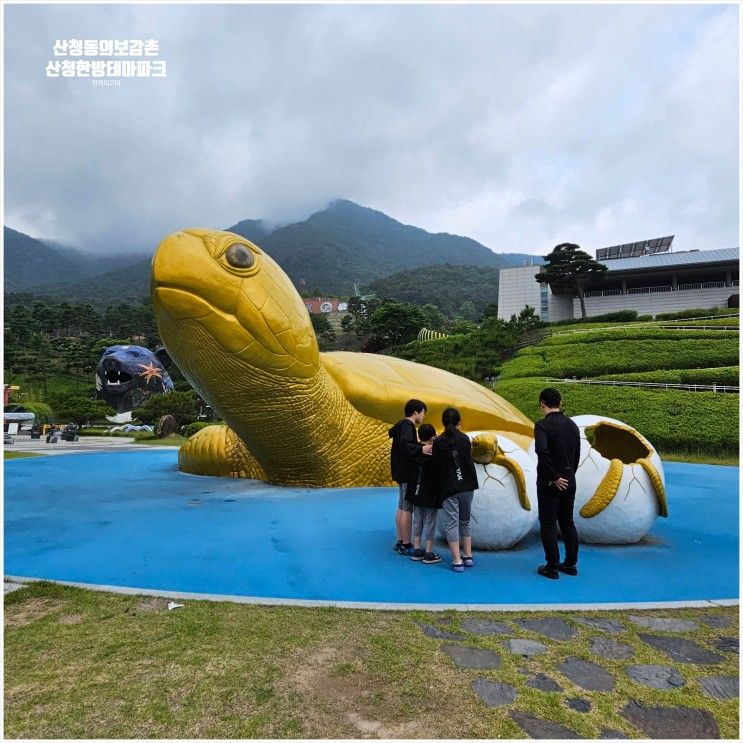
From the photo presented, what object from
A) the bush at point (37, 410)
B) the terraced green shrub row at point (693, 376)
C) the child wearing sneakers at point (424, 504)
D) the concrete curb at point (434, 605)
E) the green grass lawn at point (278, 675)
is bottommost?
the bush at point (37, 410)

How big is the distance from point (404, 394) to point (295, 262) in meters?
153

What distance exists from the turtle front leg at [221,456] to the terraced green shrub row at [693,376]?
1580 centimetres

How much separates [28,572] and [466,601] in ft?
10.7

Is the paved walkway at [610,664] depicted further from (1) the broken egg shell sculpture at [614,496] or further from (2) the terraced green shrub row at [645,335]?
(2) the terraced green shrub row at [645,335]

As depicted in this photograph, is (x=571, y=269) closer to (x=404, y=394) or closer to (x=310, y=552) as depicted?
(x=404, y=394)

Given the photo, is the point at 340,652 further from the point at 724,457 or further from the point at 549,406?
the point at 724,457

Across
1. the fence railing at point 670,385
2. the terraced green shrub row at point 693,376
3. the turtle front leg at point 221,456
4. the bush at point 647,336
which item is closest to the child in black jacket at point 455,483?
the turtle front leg at point 221,456

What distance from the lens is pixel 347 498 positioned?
6.95 meters

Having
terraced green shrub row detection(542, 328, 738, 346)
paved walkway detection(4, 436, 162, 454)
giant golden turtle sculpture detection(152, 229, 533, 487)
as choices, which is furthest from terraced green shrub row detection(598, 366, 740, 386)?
paved walkway detection(4, 436, 162, 454)

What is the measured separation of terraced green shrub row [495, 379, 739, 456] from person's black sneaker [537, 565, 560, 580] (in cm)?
1237

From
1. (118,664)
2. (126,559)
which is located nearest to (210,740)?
(118,664)

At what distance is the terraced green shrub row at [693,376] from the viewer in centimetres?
1777

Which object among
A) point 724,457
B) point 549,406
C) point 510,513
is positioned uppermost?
point 549,406

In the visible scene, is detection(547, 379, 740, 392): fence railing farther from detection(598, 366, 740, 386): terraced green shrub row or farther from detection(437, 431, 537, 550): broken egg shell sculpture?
detection(437, 431, 537, 550): broken egg shell sculpture
